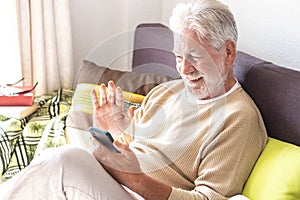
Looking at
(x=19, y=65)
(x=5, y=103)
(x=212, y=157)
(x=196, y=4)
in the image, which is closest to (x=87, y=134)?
(x=212, y=157)

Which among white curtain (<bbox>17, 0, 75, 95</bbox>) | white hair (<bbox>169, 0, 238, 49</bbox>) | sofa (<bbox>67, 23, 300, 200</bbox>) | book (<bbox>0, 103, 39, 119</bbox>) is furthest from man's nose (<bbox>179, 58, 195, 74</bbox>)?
white curtain (<bbox>17, 0, 75, 95</bbox>)

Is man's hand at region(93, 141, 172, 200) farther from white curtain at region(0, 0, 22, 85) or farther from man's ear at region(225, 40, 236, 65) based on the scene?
white curtain at region(0, 0, 22, 85)

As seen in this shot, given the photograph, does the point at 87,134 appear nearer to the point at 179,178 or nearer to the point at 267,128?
the point at 179,178

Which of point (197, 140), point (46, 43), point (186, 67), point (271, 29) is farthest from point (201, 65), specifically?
point (46, 43)

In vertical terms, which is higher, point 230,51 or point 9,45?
point 230,51

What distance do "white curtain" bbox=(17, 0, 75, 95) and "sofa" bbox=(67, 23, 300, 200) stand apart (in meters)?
0.53

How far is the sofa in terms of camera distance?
51.9 inches

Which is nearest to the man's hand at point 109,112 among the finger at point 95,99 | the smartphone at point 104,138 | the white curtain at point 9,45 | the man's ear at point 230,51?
the finger at point 95,99

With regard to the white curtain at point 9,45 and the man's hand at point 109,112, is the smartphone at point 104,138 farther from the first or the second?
the white curtain at point 9,45

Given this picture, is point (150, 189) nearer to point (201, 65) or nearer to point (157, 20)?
point (201, 65)

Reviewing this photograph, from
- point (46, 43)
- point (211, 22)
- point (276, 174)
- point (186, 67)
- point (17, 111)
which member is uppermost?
point (211, 22)

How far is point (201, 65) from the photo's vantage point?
1.54m

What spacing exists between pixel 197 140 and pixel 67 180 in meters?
0.44

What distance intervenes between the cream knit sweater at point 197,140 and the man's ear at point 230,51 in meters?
0.09
